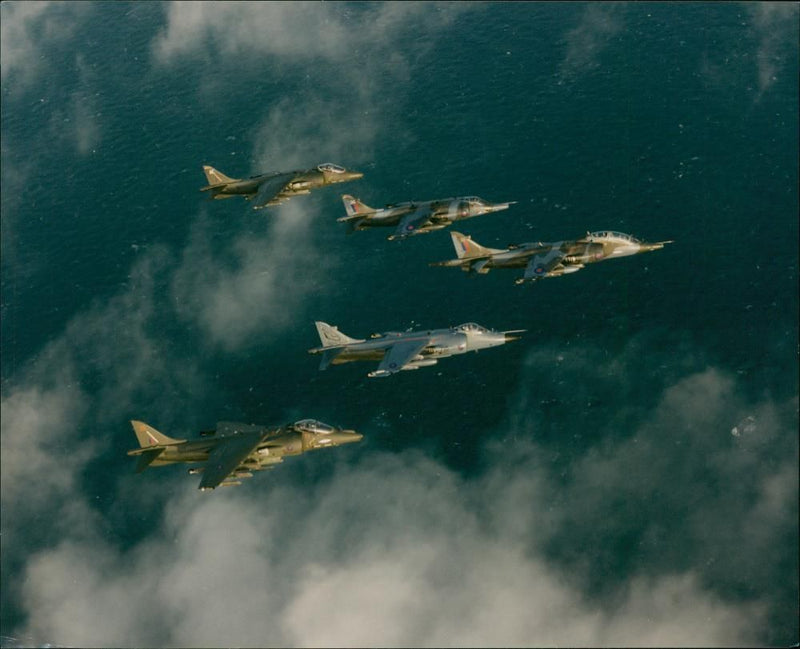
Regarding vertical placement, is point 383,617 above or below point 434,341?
below

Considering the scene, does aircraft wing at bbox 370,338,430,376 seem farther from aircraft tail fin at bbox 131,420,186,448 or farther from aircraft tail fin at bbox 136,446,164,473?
aircraft tail fin at bbox 136,446,164,473

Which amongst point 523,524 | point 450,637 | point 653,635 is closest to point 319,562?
point 450,637

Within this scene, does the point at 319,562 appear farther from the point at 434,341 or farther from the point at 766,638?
the point at 766,638

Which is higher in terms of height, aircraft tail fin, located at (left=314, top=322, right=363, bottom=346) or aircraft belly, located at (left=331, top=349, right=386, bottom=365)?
aircraft tail fin, located at (left=314, top=322, right=363, bottom=346)

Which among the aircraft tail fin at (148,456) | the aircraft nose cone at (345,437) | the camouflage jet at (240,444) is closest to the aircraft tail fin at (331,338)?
the camouflage jet at (240,444)

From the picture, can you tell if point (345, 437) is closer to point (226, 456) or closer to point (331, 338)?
point (226, 456)

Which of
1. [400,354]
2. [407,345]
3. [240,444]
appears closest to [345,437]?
[400,354]

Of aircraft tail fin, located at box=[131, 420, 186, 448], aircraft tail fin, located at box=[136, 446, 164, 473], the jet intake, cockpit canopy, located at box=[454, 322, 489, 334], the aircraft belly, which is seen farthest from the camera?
the aircraft belly

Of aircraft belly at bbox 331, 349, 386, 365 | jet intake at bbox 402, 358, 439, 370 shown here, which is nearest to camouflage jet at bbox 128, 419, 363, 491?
aircraft belly at bbox 331, 349, 386, 365
